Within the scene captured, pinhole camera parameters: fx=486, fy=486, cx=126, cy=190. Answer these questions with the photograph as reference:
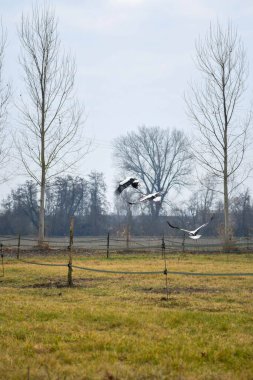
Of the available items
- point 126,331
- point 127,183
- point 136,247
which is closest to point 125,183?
point 127,183

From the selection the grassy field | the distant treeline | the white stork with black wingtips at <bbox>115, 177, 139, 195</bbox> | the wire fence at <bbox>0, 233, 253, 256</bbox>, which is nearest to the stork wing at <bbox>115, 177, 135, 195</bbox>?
the white stork with black wingtips at <bbox>115, 177, 139, 195</bbox>

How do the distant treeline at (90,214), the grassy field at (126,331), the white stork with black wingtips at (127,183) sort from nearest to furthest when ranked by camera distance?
the grassy field at (126,331) → the white stork with black wingtips at (127,183) → the distant treeline at (90,214)

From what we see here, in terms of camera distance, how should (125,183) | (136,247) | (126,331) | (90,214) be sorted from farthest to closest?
(90,214) < (136,247) < (125,183) < (126,331)

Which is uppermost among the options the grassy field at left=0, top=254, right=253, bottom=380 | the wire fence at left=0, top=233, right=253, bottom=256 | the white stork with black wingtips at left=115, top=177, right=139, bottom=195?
the white stork with black wingtips at left=115, top=177, right=139, bottom=195

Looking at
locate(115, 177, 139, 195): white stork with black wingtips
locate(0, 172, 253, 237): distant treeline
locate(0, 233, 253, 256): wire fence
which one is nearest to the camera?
locate(115, 177, 139, 195): white stork with black wingtips

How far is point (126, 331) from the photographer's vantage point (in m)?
6.04

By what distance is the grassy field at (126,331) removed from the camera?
4484 mm

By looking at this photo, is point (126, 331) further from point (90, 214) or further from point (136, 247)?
point (90, 214)

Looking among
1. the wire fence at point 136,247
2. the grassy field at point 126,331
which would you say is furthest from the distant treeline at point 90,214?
the grassy field at point 126,331

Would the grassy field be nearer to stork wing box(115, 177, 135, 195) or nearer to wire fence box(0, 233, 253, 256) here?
stork wing box(115, 177, 135, 195)

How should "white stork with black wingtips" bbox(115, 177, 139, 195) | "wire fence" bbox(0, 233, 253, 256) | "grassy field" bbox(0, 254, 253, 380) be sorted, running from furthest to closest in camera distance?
1. "wire fence" bbox(0, 233, 253, 256)
2. "white stork with black wingtips" bbox(115, 177, 139, 195)
3. "grassy field" bbox(0, 254, 253, 380)

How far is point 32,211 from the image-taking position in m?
55.7

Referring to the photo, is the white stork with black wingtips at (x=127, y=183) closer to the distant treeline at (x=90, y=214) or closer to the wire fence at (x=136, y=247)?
the wire fence at (x=136, y=247)

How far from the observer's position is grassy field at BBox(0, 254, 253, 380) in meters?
4.48
